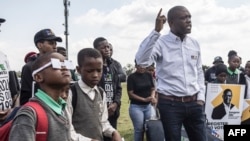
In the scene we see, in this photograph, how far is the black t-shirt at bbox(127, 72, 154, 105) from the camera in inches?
278

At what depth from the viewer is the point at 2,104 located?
3748mm

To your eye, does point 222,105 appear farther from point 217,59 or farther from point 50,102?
point 50,102

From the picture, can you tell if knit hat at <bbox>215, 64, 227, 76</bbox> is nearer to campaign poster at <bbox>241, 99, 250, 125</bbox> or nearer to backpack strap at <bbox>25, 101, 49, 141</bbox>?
campaign poster at <bbox>241, 99, 250, 125</bbox>

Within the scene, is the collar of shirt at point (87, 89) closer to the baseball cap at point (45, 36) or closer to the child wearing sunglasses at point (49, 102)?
the child wearing sunglasses at point (49, 102)

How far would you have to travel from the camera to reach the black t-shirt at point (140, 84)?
7.05 m

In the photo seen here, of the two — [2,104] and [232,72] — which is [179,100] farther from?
[232,72]

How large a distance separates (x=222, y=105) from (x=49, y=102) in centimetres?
520

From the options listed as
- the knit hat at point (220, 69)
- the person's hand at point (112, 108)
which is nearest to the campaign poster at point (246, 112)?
the knit hat at point (220, 69)

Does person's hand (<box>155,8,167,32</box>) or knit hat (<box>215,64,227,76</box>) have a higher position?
person's hand (<box>155,8,167,32</box>)

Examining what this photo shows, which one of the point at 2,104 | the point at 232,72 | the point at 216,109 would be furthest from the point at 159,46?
the point at 232,72

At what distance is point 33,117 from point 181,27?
7.75ft

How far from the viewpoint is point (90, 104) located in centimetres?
330

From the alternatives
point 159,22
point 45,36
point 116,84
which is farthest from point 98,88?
point 116,84

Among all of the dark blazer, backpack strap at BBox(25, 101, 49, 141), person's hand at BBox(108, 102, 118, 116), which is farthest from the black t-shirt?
backpack strap at BBox(25, 101, 49, 141)
